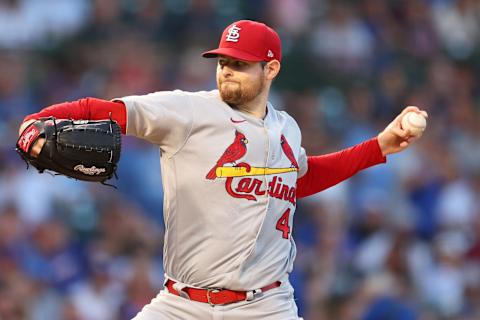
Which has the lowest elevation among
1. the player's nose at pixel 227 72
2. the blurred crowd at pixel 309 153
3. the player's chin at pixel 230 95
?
the blurred crowd at pixel 309 153

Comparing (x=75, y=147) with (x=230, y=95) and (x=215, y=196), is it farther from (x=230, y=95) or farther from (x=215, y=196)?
(x=230, y=95)

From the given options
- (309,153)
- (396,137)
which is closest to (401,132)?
(396,137)

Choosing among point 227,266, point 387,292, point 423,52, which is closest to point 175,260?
point 227,266

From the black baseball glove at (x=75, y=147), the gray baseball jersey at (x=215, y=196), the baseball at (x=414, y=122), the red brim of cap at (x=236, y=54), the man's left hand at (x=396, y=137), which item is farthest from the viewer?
the man's left hand at (x=396, y=137)

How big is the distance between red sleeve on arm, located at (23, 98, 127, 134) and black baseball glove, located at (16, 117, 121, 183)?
0.07m

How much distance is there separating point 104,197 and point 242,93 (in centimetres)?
398

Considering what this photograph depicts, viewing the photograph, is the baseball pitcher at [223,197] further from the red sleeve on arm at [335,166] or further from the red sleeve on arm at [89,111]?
the red sleeve on arm at [335,166]

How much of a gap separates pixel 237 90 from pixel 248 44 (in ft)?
0.68

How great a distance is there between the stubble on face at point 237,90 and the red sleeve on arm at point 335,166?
0.60 meters

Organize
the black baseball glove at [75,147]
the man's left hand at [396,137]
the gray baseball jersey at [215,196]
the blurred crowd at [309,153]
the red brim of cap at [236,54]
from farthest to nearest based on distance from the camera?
the blurred crowd at [309,153]
the man's left hand at [396,137]
the red brim of cap at [236,54]
the gray baseball jersey at [215,196]
the black baseball glove at [75,147]

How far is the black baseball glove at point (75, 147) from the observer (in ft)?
12.9

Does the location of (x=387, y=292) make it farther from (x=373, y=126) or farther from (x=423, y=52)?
(x=423, y=52)

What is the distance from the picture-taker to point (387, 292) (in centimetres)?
795

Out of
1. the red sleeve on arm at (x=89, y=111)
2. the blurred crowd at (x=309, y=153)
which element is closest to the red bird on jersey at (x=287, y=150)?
the red sleeve on arm at (x=89, y=111)
